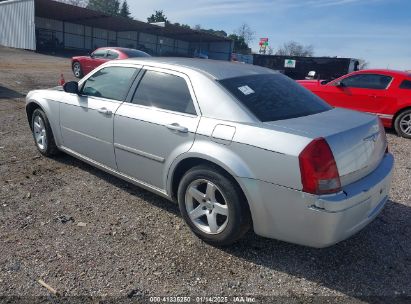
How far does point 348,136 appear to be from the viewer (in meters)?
2.87

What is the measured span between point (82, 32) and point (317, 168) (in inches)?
1690

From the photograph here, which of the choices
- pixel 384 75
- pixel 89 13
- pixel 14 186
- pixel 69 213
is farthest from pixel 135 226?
→ pixel 89 13

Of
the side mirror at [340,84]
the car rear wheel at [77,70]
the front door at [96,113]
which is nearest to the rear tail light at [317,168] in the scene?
the front door at [96,113]

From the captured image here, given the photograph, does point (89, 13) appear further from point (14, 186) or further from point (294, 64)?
point (14, 186)

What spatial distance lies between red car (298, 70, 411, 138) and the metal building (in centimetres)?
2790

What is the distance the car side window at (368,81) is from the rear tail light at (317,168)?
23.5 ft

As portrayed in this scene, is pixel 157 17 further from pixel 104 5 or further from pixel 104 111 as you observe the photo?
pixel 104 111

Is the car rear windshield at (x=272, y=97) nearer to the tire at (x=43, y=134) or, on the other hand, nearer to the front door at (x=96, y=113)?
the front door at (x=96, y=113)

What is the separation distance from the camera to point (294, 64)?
57.4 feet

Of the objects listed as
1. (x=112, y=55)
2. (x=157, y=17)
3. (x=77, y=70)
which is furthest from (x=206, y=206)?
(x=157, y=17)

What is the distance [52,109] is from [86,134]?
2.92ft

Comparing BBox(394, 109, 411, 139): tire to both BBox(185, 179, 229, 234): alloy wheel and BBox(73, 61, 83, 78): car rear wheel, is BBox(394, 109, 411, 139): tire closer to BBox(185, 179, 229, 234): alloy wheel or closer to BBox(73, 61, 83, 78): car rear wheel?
BBox(185, 179, 229, 234): alloy wheel

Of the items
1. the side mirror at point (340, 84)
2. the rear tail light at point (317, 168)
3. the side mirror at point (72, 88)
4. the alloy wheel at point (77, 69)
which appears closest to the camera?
the rear tail light at point (317, 168)

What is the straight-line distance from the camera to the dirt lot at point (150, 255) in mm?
2758
